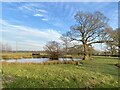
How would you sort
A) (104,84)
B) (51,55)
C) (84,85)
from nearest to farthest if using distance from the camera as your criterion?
(84,85)
(104,84)
(51,55)

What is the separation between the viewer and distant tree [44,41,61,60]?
3278cm

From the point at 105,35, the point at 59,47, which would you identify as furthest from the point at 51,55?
the point at 105,35

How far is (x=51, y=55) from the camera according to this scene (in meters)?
33.6

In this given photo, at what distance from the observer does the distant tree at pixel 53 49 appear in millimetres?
32781

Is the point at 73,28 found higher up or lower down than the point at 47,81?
higher up

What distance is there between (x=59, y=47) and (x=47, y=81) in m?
24.7

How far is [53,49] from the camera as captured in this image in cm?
3509

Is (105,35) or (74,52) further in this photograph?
(74,52)

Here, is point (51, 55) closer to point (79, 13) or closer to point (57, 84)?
point (79, 13)

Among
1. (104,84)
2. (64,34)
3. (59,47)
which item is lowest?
(104,84)

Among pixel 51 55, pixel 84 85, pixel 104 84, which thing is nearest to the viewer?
pixel 84 85

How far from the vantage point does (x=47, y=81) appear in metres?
9.00

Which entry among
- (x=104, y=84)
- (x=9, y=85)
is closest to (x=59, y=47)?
(x=104, y=84)

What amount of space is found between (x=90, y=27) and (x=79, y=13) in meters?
2.93
